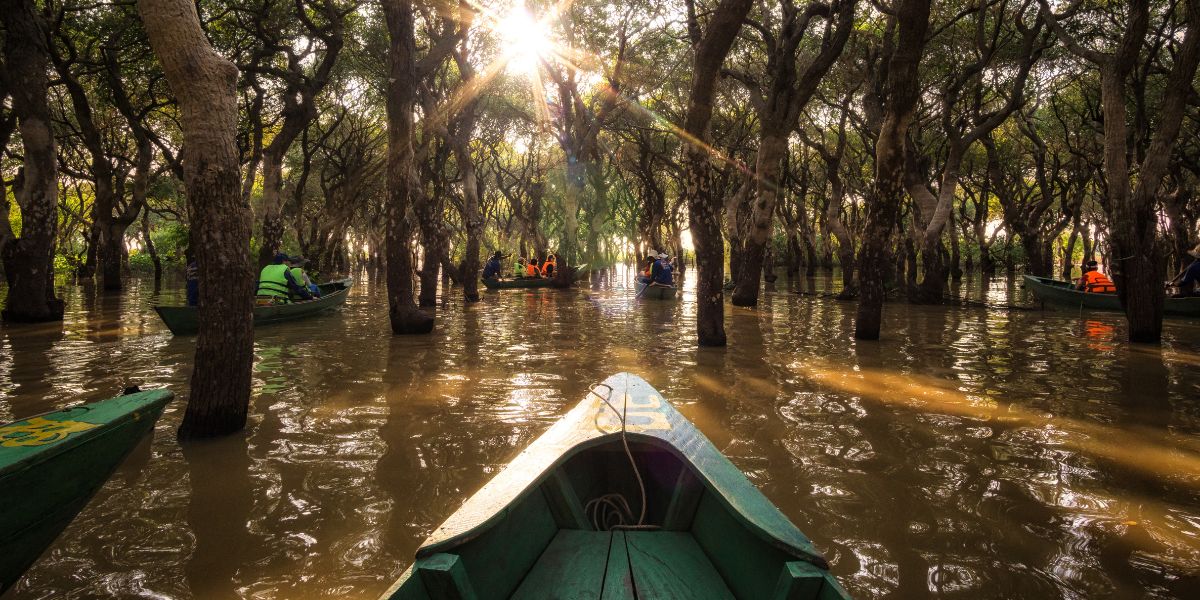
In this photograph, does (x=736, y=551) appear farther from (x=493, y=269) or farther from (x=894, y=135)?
(x=493, y=269)

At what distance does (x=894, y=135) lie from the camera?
8.38 meters

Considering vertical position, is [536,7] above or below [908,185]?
above

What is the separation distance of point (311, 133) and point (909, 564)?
27.4m

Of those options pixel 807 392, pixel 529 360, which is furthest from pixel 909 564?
pixel 529 360

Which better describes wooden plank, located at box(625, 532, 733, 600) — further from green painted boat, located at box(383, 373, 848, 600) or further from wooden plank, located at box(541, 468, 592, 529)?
wooden plank, located at box(541, 468, 592, 529)

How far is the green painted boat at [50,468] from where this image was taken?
213cm

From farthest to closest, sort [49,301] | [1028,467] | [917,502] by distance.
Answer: [49,301], [1028,467], [917,502]

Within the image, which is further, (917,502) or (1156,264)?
(1156,264)

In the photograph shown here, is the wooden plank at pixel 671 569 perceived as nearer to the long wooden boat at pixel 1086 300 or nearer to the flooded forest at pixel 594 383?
the flooded forest at pixel 594 383

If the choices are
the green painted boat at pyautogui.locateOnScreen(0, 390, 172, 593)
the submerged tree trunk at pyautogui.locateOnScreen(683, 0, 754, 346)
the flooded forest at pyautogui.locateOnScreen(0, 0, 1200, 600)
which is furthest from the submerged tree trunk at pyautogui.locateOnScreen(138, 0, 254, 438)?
the submerged tree trunk at pyautogui.locateOnScreen(683, 0, 754, 346)

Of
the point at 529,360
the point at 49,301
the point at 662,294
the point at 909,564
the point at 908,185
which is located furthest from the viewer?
the point at 662,294

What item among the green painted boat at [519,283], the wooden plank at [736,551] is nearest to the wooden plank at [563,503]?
the wooden plank at [736,551]

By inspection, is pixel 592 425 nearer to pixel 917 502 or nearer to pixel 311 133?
pixel 917 502

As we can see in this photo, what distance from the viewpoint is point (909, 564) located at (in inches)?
112
